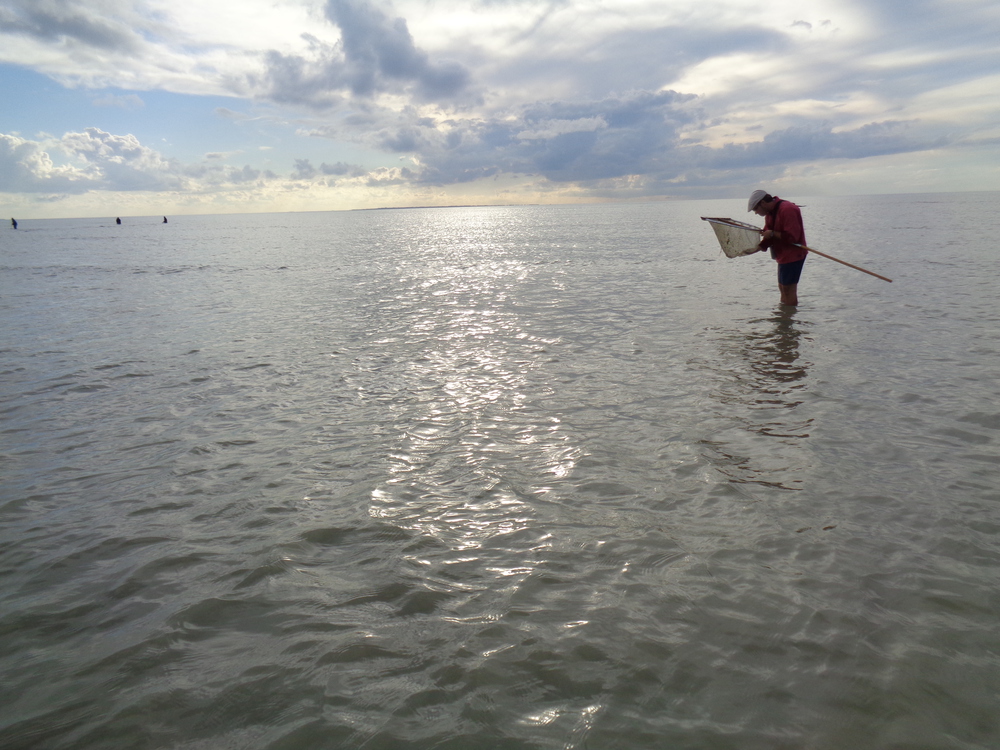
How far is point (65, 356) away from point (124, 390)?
14.1 feet

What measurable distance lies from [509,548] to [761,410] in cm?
537

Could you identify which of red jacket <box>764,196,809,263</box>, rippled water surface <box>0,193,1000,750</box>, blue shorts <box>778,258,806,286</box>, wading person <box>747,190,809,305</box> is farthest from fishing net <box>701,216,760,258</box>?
rippled water surface <box>0,193,1000,750</box>

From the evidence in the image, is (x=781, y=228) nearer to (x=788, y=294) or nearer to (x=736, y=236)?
(x=736, y=236)

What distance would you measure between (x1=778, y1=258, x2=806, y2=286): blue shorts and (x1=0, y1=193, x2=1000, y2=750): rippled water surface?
348cm

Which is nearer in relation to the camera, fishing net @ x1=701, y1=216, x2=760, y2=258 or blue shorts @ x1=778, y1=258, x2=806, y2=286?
fishing net @ x1=701, y1=216, x2=760, y2=258

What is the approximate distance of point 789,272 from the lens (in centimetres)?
1623

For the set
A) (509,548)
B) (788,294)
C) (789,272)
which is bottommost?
(509,548)

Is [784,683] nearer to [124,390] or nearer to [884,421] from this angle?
[884,421]

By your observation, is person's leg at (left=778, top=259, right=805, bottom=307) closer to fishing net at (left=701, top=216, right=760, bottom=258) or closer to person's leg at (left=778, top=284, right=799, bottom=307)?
person's leg at (left=778, top=284, right=799, bottom=307)

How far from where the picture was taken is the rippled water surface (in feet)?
11.9

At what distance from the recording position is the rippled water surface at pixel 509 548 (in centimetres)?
361

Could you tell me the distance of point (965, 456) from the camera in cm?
685

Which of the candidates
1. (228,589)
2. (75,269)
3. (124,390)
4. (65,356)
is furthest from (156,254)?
(228,589)

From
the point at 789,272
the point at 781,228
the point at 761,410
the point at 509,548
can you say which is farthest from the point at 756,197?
the point at 509,548
